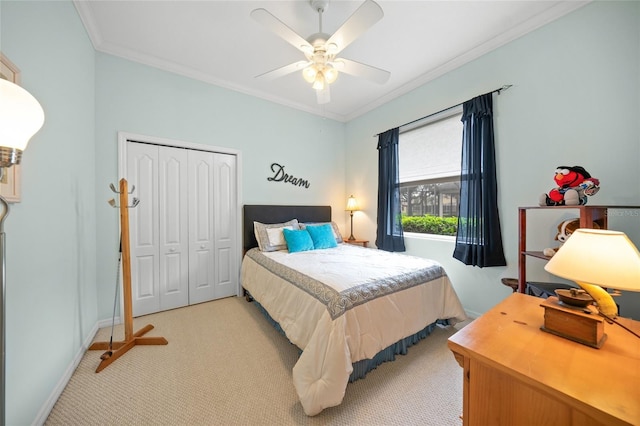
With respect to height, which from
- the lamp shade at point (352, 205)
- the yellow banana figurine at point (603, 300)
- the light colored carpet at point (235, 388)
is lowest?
the light colored carpet at point (235, 388)

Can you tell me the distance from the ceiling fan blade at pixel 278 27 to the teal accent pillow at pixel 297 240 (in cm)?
203

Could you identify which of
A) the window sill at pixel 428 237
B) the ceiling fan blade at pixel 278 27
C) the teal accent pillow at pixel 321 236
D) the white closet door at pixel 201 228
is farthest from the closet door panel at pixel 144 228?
the window sill at pixel 428 237

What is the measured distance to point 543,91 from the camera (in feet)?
6.99

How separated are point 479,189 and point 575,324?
1879 millimetres

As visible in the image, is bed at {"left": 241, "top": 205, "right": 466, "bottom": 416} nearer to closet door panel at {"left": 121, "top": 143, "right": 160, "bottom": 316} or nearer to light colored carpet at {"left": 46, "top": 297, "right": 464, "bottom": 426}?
light colored carpet at {"left": 46, "top": 297, "right": 464, "bottom": 426}

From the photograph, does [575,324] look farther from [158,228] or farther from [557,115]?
[158,228]

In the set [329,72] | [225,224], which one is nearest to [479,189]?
[329,72]

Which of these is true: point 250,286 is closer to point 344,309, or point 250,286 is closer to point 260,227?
point 260,227

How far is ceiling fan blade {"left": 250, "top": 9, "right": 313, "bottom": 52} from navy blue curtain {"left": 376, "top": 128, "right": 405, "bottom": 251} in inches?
81.4

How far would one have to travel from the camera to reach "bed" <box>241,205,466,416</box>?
1.47 m

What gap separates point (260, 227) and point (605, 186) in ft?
11.2

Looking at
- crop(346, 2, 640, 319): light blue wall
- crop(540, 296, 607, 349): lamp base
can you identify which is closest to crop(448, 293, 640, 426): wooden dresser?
crop(540, 296, 607, 349): lamp base

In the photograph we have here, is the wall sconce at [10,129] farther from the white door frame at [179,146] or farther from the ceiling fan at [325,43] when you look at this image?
the white door frame at [179,146]

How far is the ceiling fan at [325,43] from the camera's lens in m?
1.50
